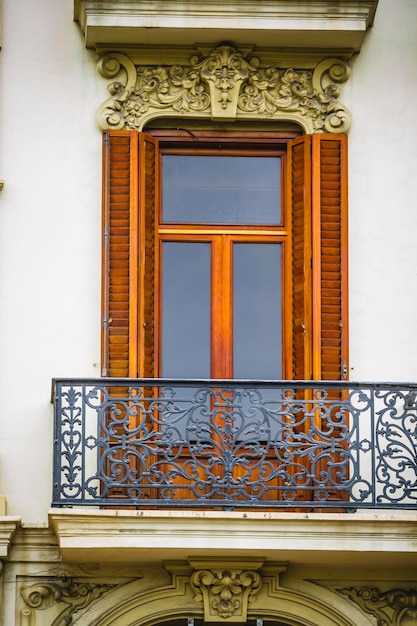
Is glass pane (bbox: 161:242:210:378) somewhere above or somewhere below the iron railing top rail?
above

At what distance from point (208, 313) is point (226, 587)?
2137 mm

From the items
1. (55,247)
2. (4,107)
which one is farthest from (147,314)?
(4,107)

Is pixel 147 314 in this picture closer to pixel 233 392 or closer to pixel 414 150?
pixel 233 392

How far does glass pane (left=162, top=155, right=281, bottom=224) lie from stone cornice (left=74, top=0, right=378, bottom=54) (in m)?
0.98

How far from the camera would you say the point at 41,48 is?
51.2ft

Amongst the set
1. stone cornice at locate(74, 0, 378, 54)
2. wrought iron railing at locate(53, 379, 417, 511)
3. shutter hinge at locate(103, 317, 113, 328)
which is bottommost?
wrought iron railing at locate(53, 379, 417, 511)

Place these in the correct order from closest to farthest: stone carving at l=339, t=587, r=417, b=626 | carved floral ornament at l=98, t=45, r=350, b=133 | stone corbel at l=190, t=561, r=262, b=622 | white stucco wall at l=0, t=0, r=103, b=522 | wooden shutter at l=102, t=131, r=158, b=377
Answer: stone corbel at l=190, t=561, r=262, b=622, stone carving at l=339, t=587, r=417, b=626, white stucco wall at l=0, t=0, r=103, b=522, wooden shutter at l=102, t=131, r=158, b=377, carved floral ornament at l=98, t=45, r=350, b=133

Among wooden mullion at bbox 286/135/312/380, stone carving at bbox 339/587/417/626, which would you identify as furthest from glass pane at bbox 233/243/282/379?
stone carving at bbox 339/587/417/626

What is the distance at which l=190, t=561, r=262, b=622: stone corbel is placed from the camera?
14.4 m

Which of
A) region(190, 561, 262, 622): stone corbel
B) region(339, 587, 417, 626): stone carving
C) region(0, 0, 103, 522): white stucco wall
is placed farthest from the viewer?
region(0, 0, 103, 522): white stucco wall

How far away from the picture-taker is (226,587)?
14484 mm

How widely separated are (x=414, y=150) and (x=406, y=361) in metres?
1.62

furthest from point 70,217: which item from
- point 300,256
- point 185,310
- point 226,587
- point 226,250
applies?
point 226,587

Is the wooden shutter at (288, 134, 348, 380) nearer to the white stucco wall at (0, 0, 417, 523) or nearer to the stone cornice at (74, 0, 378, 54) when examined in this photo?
the white stucco wall at (0, 0, 417, 523)
